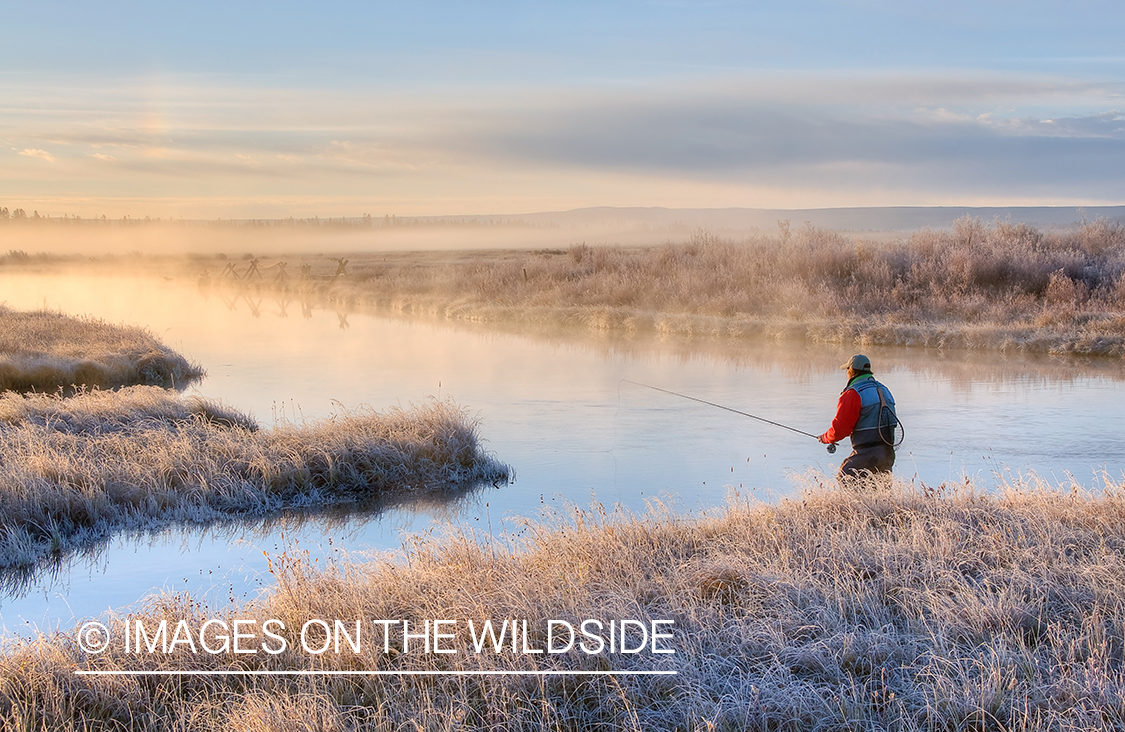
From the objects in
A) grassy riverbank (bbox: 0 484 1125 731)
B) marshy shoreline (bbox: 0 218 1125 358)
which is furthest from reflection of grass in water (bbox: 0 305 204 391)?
grassy riverbank (bbox: 0 484 1125 731)

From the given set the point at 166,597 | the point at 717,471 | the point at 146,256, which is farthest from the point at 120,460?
the point at 146,256

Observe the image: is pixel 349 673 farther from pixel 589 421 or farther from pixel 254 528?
pixel 589 421

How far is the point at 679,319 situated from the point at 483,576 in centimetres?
2203

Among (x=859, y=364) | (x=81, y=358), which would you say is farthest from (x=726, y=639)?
(x=81, y=358)

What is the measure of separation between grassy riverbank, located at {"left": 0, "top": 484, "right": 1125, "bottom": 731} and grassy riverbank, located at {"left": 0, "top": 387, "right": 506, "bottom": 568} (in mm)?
3622

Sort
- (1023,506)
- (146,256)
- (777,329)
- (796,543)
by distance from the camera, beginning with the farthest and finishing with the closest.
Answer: (146,256) < (777,329) < (1023,506) < (796,543)

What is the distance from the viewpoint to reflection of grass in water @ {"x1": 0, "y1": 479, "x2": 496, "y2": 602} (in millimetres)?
8648

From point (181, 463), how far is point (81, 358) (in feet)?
36.1

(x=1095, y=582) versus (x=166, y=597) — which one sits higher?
(x=1095, y=582)

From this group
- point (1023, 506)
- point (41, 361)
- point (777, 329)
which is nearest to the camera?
point (1023, 506)

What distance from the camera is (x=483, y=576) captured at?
670cm

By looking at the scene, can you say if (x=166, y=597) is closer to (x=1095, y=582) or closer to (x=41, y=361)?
(x=1095, y=582)

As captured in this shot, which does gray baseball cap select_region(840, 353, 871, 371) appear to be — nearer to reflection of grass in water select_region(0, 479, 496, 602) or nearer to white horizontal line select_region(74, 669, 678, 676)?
white horizontal line select_region(74, 669, 678, 676)

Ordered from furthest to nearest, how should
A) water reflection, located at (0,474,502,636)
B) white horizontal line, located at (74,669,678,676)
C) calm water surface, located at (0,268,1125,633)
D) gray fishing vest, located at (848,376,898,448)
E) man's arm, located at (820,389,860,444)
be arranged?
1. calm water surface, located at (0,268,1125,633)
2. gray fishing vest, located at (848,376,898,448)
3. man's arm, located at (820,389,860,444)
4. water reflection, located at (0,474,502,636)
5. white horizontal line, located at (74,669,678,676)
